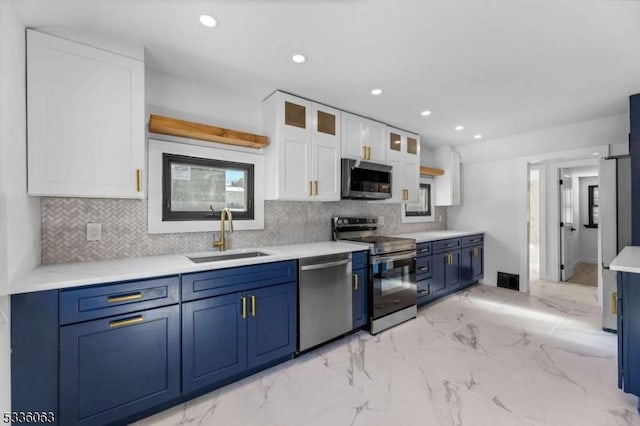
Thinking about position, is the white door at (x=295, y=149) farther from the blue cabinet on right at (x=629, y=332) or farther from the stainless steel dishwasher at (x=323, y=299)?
the blue cabinet on right at (x=629, y=332)

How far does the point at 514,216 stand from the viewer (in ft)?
14.0

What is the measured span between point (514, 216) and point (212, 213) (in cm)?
440

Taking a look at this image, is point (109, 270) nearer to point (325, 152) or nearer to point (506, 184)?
point (325, 152)

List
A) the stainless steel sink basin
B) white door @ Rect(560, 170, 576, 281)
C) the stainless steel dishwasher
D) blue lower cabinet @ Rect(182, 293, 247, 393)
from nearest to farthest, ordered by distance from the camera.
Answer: blue lower cabinet @ Rect(182, 293, 247, 393)
the stainless steel sink basin
the stainless steel dishwasher
white door @ Rect(560, 170, 576, 281)

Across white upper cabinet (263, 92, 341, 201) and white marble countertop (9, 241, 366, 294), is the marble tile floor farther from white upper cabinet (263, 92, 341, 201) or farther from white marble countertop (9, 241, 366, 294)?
white upper cabinet (263, 92, 341, 201)

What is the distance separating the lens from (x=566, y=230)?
495cm

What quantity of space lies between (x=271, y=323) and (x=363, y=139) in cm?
225

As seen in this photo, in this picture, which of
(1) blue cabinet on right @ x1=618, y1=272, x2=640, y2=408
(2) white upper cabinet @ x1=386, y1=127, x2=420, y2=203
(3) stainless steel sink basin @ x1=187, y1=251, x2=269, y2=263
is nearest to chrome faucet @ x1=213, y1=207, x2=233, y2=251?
(3) stainless steel sink basin @ x1=187, y1=251, x2=269, y2=263

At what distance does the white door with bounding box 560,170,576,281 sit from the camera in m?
4.71

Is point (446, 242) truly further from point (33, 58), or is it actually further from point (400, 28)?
point (33, 58)

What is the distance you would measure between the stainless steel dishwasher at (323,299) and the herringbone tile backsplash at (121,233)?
0.69m

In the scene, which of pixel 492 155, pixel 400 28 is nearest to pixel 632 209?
pixel 492 155

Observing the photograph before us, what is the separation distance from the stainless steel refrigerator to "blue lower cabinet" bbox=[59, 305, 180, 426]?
156 inches

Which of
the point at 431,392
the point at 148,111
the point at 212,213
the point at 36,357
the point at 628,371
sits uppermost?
the point at 148,111
